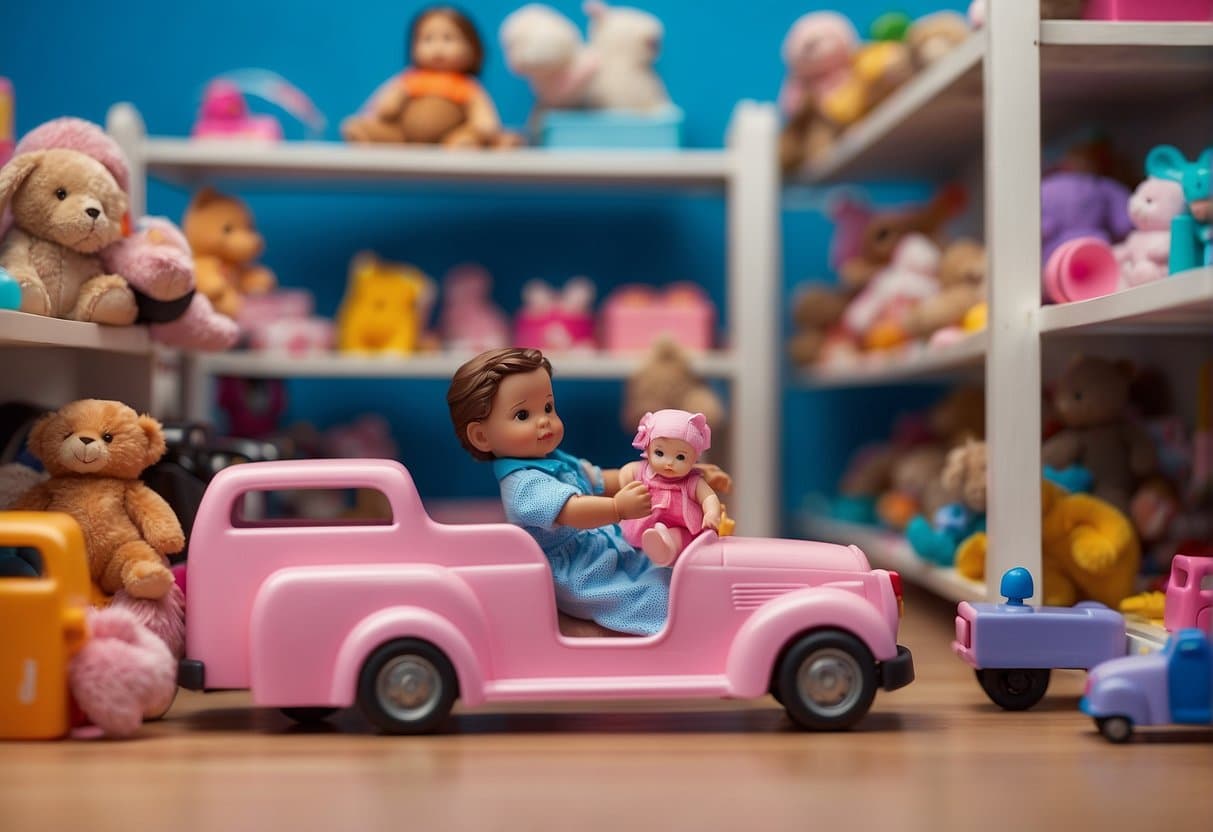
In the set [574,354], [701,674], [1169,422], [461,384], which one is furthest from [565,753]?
[574,354]

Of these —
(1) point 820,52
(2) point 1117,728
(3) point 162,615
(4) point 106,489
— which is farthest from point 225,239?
(2) point 1117,728

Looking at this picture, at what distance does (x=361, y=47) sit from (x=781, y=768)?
6.70 ft

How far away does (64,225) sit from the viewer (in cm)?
152

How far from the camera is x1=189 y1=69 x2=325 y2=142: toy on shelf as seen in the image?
2.41 m

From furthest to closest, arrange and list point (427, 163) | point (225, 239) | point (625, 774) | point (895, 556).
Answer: point (427, 163)
point (225, 239)
point (895, 556)
point (625, 774)

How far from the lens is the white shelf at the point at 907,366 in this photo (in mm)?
1778

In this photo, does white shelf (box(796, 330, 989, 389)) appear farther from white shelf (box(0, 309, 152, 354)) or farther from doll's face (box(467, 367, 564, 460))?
white shelf (box(0, 309, 152, 354))

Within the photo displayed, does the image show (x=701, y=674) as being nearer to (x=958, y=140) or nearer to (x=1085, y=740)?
(x=1085, y=740)

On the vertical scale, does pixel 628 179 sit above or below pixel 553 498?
above

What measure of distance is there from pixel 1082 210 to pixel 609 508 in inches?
38.4

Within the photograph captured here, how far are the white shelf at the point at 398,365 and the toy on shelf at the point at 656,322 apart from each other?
5 centimetres

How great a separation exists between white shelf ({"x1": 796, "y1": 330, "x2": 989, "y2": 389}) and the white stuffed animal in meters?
0.61

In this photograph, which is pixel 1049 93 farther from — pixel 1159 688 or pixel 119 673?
pixel 119 673

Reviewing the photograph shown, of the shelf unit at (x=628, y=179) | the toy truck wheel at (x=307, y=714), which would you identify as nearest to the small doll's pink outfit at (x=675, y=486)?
the toy truck wheel at (x=307, y=714)
